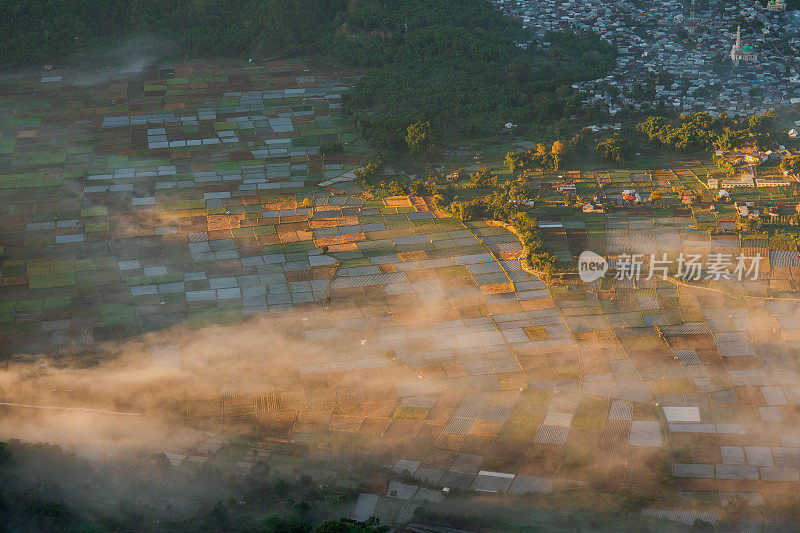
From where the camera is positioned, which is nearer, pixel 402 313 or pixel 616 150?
pixel 402 313

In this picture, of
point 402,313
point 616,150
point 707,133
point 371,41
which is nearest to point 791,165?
point 707,133

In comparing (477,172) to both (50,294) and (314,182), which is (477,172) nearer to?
(314,182)

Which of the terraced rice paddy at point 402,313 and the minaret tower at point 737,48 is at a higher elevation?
the terraced rice paddy at point 402,313

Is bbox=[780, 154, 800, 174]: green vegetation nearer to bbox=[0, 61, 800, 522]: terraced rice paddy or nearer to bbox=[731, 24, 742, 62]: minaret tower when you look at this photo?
bbox=[0, 61, 800, 522]: terraced rice paddy

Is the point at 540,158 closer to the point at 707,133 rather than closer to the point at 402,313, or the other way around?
the point at 707,133

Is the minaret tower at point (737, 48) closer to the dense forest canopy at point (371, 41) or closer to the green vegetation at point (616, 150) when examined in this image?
the dense forest canopy at point (371, 41)

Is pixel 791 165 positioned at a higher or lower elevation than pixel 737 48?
higher

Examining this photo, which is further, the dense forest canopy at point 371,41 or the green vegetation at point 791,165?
the dense forest canopy at point 371,41

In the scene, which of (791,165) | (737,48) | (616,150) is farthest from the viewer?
(737,48)

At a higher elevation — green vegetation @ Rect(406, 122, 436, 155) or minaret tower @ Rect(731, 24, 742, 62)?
green vegetation @ Rect(406, 122, 436, 155)

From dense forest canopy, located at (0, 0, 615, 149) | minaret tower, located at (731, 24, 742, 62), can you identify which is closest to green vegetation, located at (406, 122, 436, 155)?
dense forest canopy, located at (0, 0, 615, 149)

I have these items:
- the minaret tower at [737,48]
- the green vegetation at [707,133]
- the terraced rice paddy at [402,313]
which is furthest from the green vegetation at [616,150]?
the minaret tower at [737,48]

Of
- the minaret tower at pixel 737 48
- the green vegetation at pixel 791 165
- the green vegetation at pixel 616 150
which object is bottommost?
the minaret tower at pixel 737 48

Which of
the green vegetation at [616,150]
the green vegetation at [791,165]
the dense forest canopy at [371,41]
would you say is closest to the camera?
the green vegetation at [791,165]
